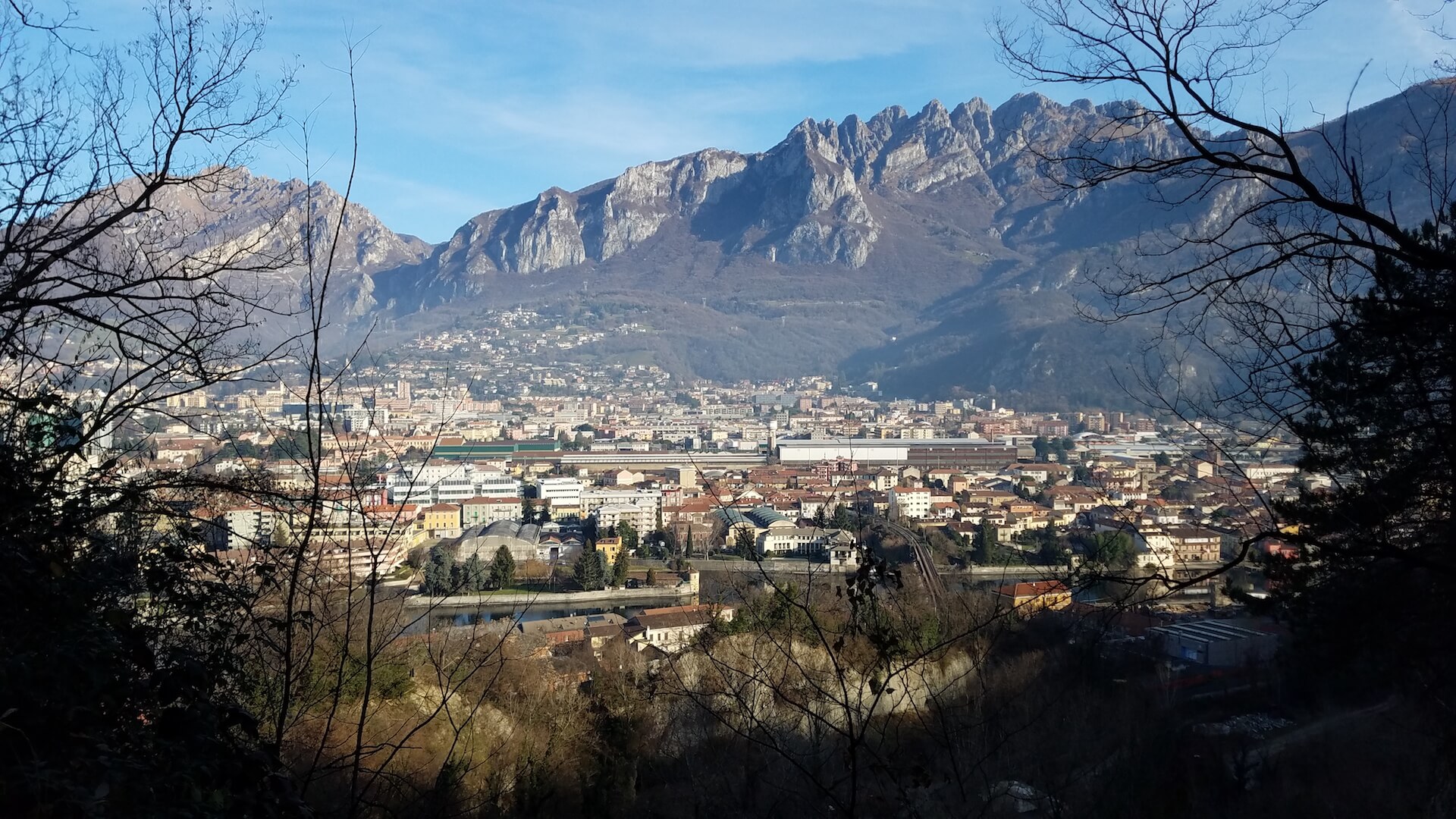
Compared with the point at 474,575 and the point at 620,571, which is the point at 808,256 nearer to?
the point at 620,571

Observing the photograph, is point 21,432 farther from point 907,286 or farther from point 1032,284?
point 907,286

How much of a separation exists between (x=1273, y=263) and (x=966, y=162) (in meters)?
102

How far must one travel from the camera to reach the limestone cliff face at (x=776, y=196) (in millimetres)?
86125

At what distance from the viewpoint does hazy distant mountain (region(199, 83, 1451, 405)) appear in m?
65.2

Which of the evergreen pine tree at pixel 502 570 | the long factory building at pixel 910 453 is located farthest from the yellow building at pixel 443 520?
the long factory building at pixel 910 453

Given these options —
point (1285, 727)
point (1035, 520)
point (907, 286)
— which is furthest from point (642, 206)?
point (1285, 727)

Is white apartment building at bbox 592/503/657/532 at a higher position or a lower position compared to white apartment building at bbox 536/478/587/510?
lower

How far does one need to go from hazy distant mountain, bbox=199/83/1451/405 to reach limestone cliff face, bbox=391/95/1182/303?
0.65 feet

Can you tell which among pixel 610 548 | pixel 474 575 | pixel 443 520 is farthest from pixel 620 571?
pixel 474 575

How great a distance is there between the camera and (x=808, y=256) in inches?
3378

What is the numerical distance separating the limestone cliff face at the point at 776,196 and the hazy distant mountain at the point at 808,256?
198 mm

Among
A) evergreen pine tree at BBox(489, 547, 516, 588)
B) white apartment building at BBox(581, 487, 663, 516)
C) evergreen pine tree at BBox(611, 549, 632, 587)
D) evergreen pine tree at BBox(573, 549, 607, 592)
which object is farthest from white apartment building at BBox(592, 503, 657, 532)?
evergreen pine tree at BBox(489, 547, 516, 588)

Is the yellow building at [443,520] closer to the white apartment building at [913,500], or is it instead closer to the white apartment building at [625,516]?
the white apartment building at [625,516]

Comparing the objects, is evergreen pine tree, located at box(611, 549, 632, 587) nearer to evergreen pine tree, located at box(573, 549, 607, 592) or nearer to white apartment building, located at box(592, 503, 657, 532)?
evergreen pine tree, located at box(573, 549, 607, 592)
